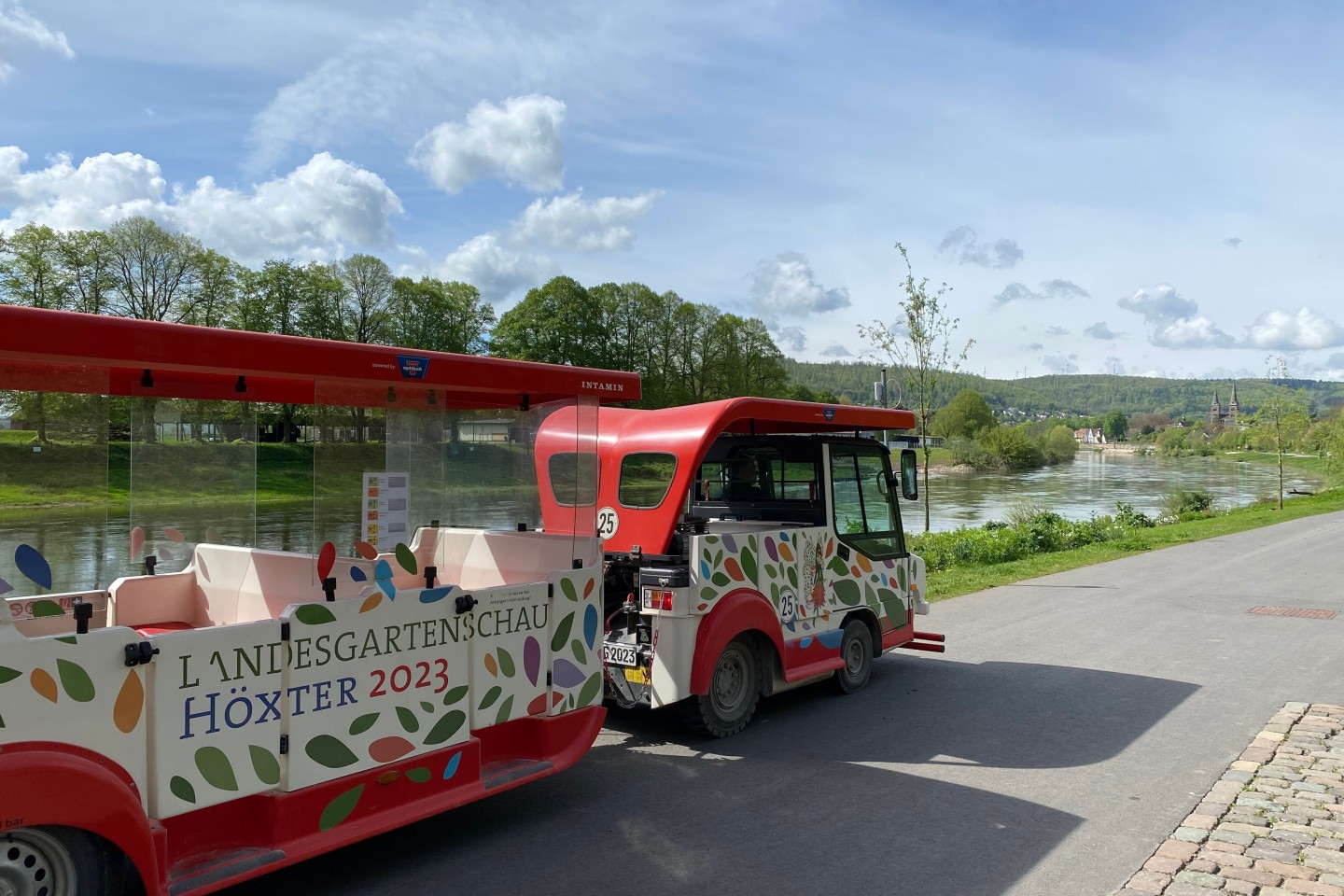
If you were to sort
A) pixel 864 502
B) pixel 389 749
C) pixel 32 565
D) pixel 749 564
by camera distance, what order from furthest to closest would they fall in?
1. pixel 864 502
2. pixel 749 564
3. pixel 389 749
4. pixel 32 565

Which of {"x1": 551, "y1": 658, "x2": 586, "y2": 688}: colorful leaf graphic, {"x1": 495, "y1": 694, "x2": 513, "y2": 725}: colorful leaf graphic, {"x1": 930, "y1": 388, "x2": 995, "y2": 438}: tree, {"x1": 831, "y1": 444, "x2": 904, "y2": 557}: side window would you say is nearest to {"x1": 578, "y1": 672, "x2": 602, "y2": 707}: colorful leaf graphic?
{"x1": 551, "y1": 658, "x2": 586, "y2": 688}: colorful leaf graphic

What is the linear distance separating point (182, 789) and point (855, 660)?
580cm

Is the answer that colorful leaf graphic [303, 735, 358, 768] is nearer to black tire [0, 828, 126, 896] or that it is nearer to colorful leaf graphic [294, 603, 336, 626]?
colorful leaf graphic [294, 603, 336, 626]

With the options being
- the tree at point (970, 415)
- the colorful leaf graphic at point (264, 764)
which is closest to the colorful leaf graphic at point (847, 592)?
the colorful leaf graphic at point (264, 764)

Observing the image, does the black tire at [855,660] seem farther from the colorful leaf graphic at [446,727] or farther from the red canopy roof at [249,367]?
the colorful leaf graphic at [446,727]

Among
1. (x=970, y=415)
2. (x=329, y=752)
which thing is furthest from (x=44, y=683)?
(x=970, y=415)

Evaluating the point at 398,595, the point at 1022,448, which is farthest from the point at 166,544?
the point at 1022,448

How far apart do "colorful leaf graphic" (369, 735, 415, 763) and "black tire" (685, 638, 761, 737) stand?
8.18 feet

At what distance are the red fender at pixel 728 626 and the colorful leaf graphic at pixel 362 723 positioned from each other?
8.17 ft

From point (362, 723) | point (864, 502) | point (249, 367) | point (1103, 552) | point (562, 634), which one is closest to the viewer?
point (249, 367)

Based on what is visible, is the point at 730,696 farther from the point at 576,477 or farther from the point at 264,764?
the point at 264,764

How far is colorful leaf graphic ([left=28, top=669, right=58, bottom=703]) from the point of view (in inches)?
130

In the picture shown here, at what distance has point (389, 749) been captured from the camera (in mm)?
4504

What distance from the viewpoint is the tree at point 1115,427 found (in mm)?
168125
